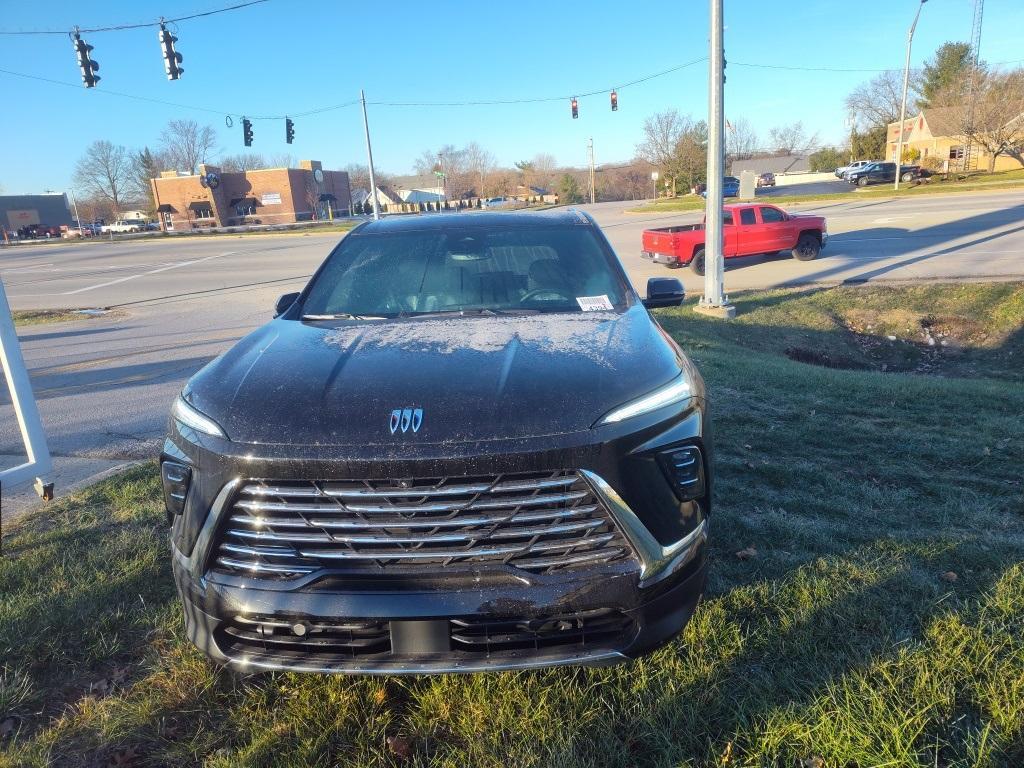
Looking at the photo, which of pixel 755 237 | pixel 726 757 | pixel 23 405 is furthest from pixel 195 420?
pixel 755 237

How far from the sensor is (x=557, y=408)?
2.15 metres

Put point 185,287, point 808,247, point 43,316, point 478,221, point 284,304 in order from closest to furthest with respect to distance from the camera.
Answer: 1. point 284,304
2. point 478,221
3. point 43,316
4. point 808,247
5. point 185,287

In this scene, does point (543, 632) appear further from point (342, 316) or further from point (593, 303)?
point (342, 316)

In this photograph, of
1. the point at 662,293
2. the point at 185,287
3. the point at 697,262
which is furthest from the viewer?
the point at 185,287

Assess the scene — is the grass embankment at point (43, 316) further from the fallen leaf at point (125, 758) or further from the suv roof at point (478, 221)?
the fallen leaf at point (125, 758)

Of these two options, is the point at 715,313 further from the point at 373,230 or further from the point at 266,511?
the point at 266,511

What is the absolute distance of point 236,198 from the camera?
244 ft

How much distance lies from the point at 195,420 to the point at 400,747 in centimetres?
130

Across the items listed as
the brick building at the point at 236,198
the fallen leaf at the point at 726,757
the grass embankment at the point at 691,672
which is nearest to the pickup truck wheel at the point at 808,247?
the grass embankment at the point at 691,672

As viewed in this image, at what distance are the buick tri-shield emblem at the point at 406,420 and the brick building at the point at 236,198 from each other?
75127mm

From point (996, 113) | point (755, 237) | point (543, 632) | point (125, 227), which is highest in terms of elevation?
point (996, 113)

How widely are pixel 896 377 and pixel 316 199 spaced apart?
78.6m

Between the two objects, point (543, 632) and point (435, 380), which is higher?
point (435, 380)

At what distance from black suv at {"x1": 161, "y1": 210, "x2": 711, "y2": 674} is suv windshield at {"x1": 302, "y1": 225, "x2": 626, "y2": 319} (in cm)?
117
